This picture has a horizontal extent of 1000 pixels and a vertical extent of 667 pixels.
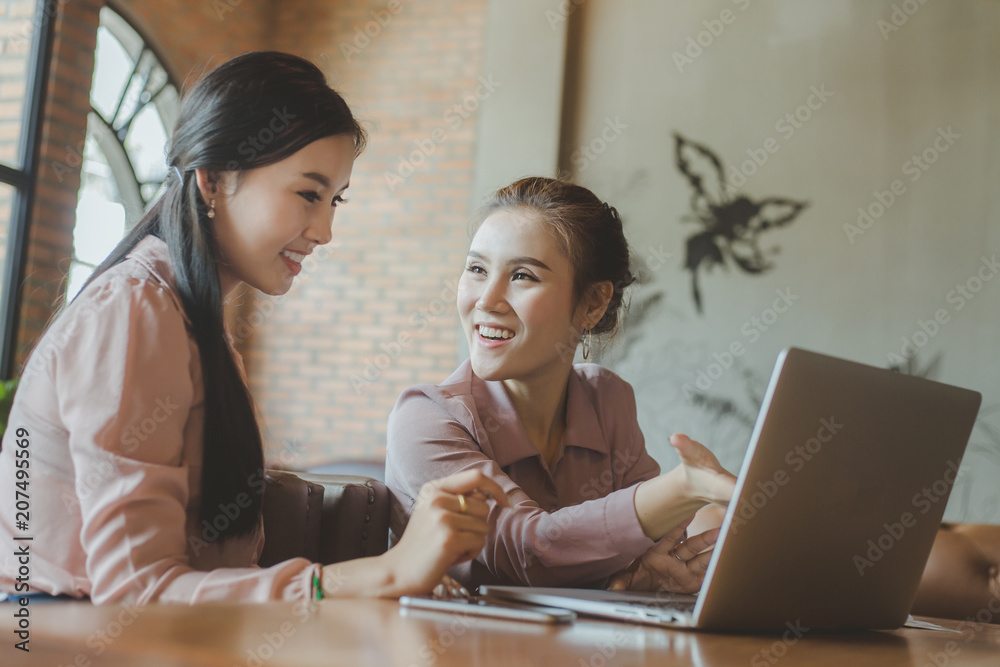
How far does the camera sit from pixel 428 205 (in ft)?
18.1

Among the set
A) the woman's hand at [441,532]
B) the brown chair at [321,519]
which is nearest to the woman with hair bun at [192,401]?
the woman's hand at [441,532]

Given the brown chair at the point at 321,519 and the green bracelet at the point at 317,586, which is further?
the brown chair at the point at 321,519

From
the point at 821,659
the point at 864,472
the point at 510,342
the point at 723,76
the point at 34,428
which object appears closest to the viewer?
the point at 821,659

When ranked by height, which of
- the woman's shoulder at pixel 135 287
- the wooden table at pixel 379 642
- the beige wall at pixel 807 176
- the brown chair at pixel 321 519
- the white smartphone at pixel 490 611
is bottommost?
the brown chair at pixel 321 519

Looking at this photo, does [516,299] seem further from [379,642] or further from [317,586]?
[379,642]

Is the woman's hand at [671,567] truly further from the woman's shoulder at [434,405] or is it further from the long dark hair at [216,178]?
the long dark hair at [216,178]

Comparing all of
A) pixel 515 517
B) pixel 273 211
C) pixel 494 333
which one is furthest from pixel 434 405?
pixel 273 211

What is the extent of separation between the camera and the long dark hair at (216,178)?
111cm

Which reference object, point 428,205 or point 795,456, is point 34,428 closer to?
point 795,456

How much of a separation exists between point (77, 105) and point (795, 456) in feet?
15.1

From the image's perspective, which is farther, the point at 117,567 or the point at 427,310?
the point at 427,310

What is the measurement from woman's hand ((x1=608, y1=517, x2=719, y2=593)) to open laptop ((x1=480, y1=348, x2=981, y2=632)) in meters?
0.32

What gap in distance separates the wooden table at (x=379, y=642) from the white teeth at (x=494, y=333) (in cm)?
74

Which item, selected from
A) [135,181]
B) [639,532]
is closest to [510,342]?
[639,532]
